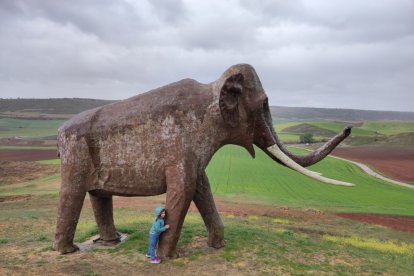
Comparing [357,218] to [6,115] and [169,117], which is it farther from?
[6,115]

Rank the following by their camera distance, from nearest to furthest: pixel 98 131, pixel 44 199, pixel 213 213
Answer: pixel 98 131 < pixel 213 213 < pixel 44 199

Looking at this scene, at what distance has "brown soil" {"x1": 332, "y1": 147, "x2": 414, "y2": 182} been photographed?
152 ft

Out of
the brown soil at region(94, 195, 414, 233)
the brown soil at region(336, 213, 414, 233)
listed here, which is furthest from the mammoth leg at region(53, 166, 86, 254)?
the brown soil at region(336, 213, 414, 233)

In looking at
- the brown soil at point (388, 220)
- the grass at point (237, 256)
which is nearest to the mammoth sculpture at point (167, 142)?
the grass at point (237, 256)

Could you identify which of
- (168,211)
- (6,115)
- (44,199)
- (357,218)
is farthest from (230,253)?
(6,115)

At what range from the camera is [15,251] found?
32.2 ft

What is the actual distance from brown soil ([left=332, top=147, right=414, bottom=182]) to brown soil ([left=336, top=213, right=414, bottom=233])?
73.0 feet

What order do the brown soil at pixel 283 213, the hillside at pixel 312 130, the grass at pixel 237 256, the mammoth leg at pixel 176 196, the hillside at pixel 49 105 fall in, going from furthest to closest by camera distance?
1. the hillside at pixel 49 105
2. the hillside at pixel 312 130
3. the brown soil at pixel 283 213
4. the grass at pixel 237 256
5. the mammoth leg at pixel 176 196

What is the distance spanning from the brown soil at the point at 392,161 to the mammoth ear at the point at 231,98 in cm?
4008

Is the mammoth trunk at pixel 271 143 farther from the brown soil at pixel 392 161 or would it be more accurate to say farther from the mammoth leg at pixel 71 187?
the brown soil at pixel 392 161

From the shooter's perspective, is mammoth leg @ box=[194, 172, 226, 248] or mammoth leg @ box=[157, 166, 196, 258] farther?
mammoth leg @ box=[194, 172, 226, 248]

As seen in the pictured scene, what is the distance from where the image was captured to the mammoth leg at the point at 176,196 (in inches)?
328

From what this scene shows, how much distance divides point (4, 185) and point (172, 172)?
102ft

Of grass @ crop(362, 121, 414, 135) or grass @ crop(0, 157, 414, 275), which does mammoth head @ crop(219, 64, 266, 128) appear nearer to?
grass @ crop(0, 157, 414, 275)
